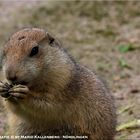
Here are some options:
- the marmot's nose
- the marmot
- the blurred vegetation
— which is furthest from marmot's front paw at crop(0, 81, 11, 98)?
the blurred vegetation

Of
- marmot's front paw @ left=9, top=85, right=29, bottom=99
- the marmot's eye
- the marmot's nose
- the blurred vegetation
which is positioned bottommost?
the blurred vegetation

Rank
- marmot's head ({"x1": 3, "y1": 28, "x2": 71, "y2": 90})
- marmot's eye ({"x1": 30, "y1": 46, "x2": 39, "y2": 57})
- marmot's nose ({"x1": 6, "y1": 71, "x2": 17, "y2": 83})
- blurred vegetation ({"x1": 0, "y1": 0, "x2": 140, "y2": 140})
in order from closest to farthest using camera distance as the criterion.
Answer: marmot's nose ({"x1": 6, "y1": 71, "x2": 17, "y2": 83}) → marmot's head ({"x1": 3, "y1": 28, "x2": 71, "y2": 90}) → marmot's eye ({"x1": 30, "y1": 46, "x2": 39, "y2": 57}) → blurred vegetation ({"x1": 0, "y1": 0, "x2": 140, "y2": 140})

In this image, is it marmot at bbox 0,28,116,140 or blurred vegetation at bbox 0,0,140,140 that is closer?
marmot at bbox 0,28,116,140

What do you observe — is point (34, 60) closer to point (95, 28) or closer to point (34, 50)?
point (34, 50)

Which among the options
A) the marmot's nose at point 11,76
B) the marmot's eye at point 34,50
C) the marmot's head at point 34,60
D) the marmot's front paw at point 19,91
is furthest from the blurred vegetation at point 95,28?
the marmot's nose at point 11,76

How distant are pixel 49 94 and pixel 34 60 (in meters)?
0.43

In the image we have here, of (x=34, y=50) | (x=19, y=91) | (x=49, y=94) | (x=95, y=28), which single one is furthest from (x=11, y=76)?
(x=95, y=28)

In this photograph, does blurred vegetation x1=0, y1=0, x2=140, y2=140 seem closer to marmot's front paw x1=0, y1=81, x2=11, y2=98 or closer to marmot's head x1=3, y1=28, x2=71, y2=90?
marmot's head x1=3, y1=28, x2=71, y2=90

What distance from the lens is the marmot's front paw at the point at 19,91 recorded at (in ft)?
19.4

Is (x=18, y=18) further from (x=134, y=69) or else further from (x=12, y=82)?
(x=12, y=82)

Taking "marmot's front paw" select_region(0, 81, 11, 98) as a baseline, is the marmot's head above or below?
above

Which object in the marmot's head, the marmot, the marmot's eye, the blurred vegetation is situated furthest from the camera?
the blurred vegetation

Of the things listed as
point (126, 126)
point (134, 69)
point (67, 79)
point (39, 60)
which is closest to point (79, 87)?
point (67, 79)

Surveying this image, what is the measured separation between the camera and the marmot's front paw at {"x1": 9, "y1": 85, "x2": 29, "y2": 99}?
19.4 feet
